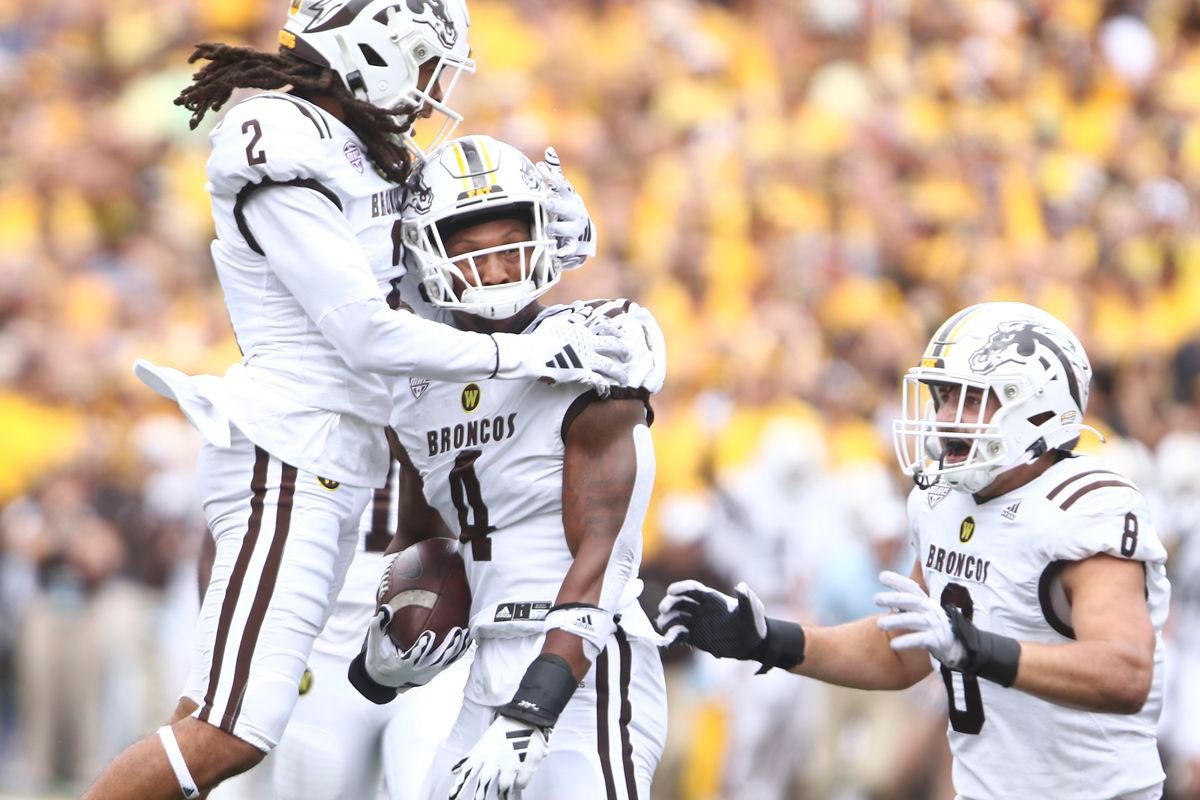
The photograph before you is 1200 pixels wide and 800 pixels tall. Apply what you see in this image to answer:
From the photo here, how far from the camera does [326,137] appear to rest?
415 cm

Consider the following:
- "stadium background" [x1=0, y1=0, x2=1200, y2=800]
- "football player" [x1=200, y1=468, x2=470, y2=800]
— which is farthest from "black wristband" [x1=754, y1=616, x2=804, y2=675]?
"stadium background" [x1=0, y1=0, x2=1200, y2=800]

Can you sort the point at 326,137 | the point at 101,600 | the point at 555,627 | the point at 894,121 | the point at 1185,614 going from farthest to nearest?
the point at 894,121 → the point at 101,600 → the point at 1185,614 → the point at 326,137 → the point at 555,627

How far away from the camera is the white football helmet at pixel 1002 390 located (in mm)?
3975

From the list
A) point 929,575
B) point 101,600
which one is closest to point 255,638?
point 929,575

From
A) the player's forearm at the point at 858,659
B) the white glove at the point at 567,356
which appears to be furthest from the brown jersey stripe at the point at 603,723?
the white glove at the point at 567,356

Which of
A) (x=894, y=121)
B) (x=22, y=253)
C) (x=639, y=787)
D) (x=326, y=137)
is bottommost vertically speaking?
(x=639, y=787)

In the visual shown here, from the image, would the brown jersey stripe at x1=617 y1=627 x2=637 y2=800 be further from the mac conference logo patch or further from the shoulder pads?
the shoulder pads

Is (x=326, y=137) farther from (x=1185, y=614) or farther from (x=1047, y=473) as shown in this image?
(x=1185, y=614)

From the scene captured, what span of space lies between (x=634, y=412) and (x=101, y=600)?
16.9ft

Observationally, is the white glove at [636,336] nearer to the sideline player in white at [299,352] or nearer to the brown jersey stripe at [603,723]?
the sideline player in white at [299,352]

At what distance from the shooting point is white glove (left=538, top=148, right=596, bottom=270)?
13.9ft

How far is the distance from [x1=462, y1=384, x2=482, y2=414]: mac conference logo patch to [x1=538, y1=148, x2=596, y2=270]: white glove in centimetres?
36

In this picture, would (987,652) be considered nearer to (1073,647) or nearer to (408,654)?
(1073,647)

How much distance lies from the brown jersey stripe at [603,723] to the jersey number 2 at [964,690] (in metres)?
0.75
